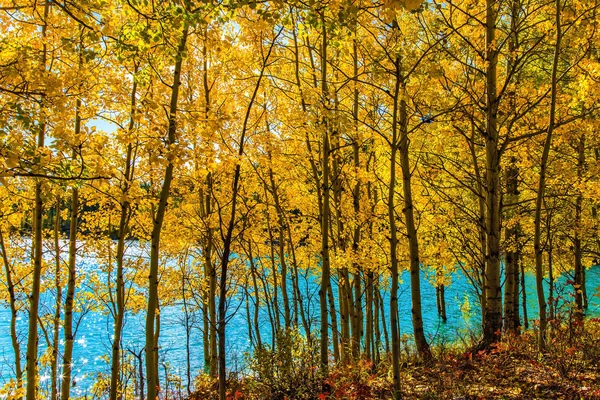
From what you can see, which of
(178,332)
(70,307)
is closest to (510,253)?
(70,307)

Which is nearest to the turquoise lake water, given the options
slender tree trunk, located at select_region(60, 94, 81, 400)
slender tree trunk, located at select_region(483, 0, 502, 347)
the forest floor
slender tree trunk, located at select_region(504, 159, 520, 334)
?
slender tree trunk, located at select_region(504, 159, 520, 334)

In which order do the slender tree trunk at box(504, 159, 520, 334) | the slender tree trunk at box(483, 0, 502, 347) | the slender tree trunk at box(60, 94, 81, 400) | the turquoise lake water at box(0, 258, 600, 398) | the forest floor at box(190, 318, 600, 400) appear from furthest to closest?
the turquoise lake water at box(0, 258, 600, 398) < the slender tree trunk at box(504, 159, 520, 334) < the slender tree trunk at box(60, 94, 81, 400) < the slender tree trunk at box(483, 0, 502, 347) < the forest floor at box(190, 318, 600, 400)

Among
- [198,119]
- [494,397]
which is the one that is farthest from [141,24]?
[494,397]

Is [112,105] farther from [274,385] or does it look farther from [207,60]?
[274,385]

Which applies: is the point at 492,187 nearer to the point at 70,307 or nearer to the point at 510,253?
the point at 510,253

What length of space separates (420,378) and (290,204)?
6.19m

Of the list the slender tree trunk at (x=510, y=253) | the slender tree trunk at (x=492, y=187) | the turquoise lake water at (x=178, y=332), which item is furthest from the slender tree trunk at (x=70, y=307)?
the slender tree trunk at (x=510, y=253)

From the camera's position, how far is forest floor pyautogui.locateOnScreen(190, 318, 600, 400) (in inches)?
145

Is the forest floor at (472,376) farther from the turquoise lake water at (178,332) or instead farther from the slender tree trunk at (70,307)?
the turquoise lake water at (178,332)

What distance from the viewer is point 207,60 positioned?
716 centimetres

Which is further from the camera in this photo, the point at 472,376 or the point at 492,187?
the point at 492,187

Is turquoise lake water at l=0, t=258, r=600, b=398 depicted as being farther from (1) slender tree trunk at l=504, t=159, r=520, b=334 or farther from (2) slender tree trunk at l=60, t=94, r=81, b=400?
(2) slender tree trunk at l=60, t=94, r=81, b=400

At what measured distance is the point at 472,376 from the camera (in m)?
4.24

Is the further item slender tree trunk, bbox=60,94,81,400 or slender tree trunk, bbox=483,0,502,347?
slender tree trunk, bbox=60,94,81,400
